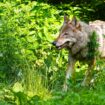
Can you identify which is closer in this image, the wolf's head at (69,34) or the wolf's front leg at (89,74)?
the wolf's front leg at (89,74)

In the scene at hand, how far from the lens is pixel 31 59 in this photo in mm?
10477

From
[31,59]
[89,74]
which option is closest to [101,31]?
[89,74]

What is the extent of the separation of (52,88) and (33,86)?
1.41ft

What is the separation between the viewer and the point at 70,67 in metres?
10.0

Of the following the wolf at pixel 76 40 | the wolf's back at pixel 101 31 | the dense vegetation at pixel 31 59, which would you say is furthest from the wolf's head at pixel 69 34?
the dense vegetation at pixel 31 59

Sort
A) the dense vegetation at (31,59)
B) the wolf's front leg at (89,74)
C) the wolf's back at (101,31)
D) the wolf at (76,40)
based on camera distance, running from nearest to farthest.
Result: the dense vegetation at (31,59), the wolf's front leg at (89,74), the wolf at (76,40), the wolf's back at (101,31)

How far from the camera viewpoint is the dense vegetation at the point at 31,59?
8320mm

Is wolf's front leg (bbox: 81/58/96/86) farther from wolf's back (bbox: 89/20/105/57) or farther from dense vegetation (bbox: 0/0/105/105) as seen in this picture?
wolf's back (bbox: 89/20/105/57)

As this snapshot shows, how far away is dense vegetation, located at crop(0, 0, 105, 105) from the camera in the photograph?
8320mm

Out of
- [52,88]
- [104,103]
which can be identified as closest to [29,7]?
[52,88]

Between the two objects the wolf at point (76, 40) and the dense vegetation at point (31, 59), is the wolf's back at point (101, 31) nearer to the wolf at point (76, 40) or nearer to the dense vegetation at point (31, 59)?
the wolf at point (76, 40)

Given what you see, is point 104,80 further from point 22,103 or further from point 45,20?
point 45,20

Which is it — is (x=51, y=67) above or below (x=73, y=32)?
below

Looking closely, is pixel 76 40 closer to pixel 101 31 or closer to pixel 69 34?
pixel 69 34
